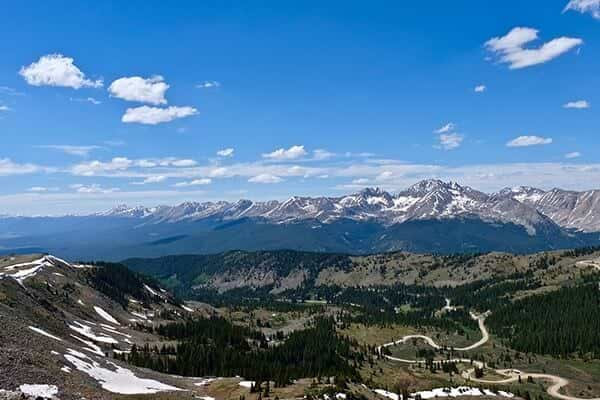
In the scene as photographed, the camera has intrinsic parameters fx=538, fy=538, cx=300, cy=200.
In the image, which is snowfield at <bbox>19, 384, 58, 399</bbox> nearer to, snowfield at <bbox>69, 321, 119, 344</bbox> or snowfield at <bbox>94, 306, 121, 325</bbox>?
snowfield at <bbox>69, 321, 119, 344</bbox>

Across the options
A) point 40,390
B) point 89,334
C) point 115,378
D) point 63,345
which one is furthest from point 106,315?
point 40,390

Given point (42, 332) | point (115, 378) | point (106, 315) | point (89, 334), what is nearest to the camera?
point (115, 378)

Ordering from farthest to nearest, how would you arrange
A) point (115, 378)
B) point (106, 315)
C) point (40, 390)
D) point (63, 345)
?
point (106, 315)
point (63, 345)
point (115, 378)
point (40, 390)

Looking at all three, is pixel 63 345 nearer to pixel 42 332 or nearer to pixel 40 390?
pixel 42 332

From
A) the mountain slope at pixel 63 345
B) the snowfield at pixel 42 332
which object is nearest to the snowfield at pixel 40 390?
the mountain slope at pixel 63 345

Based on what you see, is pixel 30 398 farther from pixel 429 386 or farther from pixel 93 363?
pixel 429 386

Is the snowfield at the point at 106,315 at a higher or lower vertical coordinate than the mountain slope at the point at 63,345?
lower

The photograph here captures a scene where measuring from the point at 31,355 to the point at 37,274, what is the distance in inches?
5111

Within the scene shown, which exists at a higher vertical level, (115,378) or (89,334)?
(115,378)

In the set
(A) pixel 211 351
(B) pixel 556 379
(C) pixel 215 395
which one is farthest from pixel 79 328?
(B) pixel 556 379

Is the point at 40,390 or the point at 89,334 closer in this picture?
the point at 40,390

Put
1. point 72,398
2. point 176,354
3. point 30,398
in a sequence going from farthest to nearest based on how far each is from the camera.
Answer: point 176,354 → point 72,398 → point 30,398

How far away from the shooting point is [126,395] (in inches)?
3292

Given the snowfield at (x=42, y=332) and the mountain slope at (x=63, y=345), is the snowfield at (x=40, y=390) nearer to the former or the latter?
the mountain slope at (x=63, y=345)
